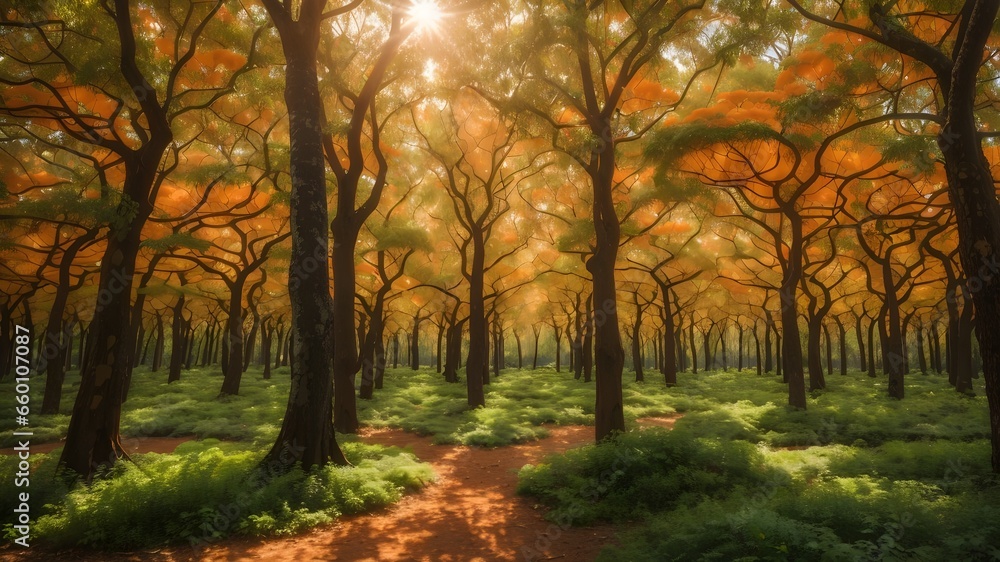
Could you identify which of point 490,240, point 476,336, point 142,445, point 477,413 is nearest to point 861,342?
point 490,240

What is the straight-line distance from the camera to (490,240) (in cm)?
2653

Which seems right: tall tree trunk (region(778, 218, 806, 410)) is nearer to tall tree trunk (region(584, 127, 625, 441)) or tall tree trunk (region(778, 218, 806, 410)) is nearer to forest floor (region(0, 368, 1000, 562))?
forest floor (region(0, 368, 1000, 562))

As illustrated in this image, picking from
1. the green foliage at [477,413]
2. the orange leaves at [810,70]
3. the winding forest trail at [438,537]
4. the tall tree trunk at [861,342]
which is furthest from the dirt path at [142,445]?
the tall tree trunk at [861,342]

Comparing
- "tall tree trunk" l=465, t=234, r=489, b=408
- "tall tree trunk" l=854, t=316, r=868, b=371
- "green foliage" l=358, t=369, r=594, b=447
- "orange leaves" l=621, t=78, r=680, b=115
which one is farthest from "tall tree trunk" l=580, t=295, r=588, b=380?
"tall tree trunk" l=854, t=316, r=868, b=371

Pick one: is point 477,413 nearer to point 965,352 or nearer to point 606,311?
point 606,311

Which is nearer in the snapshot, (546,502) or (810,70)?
(546,502)

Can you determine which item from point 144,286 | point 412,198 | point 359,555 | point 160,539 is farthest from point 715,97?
point 144,286

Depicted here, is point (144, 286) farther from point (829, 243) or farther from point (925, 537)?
point (829, 243)

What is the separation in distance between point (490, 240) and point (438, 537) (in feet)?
67.2

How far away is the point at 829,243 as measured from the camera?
72.4ft

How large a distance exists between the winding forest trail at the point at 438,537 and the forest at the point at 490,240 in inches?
2.3

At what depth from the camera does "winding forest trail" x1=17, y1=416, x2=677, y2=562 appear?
6016mm

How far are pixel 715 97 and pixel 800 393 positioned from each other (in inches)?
414

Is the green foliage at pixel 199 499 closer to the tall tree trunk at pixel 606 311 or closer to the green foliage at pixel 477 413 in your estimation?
the tall tree trunk at pixel 606 311
